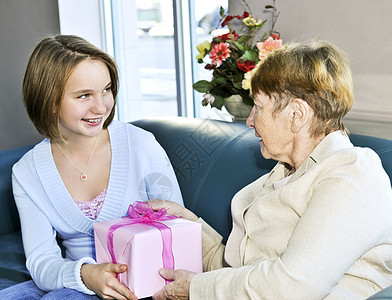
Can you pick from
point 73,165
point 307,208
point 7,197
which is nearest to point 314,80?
point 307,208

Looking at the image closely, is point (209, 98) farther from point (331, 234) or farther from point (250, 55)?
point (331, 234)

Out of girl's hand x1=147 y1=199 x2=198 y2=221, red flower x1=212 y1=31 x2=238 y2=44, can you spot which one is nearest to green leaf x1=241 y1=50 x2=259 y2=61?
red flower x1=212 y1=31 x2=238 y2=44

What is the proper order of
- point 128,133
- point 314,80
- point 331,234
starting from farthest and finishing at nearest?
1. point 128,133
2. point 314,80
3. point 331,234

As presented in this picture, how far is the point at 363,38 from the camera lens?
82.0 inches

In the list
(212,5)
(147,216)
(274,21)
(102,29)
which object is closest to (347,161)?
(147,216)

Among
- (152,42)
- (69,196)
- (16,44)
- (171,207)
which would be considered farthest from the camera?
(16,44)

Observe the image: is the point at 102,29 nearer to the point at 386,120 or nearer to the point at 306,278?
the point at 386,120

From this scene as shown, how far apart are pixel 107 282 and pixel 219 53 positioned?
1.12 metres

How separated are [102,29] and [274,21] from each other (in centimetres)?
215

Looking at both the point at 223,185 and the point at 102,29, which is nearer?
the point at 223,185

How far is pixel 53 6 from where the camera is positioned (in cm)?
420

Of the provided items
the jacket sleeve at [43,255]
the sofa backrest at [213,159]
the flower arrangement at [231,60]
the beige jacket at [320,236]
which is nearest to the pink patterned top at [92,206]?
the jacket sleeve at [43,255]

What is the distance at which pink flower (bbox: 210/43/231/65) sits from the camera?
2.25m

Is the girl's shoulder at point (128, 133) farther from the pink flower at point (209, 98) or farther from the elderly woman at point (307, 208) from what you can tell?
the elderly woman at point (307, 208)
